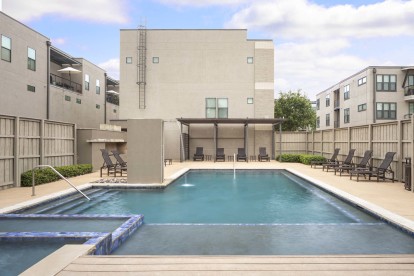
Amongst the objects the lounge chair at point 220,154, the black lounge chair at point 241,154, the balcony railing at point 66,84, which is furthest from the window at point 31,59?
the black lounge chair at point 241,154

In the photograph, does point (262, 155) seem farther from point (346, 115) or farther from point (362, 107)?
point (346, 115)

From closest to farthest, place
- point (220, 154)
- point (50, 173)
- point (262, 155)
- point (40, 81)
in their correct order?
point (50, 173) → point (40, 81) → point (262, 155) → point (220, 154)

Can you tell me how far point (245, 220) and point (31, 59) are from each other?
58.7 feet

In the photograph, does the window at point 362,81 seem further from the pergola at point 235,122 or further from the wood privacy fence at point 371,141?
the pergola at point 235,122

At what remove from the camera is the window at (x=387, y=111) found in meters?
31.4

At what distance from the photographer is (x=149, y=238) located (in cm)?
547

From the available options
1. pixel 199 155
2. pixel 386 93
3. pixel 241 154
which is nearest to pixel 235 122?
pixel 241 154

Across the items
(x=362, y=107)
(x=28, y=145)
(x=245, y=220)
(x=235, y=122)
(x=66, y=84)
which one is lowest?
(x=245, y=220)

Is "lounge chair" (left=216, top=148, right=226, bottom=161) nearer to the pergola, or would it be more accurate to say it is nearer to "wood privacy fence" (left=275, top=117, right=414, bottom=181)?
the pergola

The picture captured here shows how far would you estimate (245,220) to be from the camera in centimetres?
695

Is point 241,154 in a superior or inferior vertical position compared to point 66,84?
inferior

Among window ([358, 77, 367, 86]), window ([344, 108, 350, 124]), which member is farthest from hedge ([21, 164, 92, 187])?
window ([344, 108, 350, 124])

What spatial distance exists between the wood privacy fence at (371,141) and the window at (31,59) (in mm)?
17177

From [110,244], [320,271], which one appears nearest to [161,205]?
[110,244]
